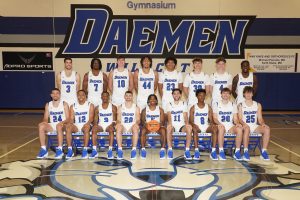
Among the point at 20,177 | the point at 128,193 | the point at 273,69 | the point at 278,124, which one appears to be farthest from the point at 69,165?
the point at 273,69

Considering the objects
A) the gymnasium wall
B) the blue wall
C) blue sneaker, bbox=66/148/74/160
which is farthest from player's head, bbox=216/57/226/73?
the blue wall

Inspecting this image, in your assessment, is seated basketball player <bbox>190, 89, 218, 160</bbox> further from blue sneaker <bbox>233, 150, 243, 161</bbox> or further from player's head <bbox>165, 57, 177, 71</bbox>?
player's head <bbox>165, 57, 177, 71</bbox>

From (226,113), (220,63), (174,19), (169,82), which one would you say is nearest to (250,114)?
(226,113)

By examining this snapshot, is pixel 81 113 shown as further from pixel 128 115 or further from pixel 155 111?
pixel 155 111

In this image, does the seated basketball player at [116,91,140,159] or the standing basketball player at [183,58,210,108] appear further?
the standing basketball player at [183,58,210,108]

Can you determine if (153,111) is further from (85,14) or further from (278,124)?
(85,14)

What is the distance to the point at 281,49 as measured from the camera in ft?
30.6

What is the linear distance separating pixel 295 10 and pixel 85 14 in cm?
571

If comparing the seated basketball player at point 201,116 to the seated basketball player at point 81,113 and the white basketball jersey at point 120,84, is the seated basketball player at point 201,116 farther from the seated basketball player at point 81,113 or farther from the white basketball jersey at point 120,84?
the seated basketball player at point 81,113

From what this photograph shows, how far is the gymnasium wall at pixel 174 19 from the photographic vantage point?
9.15m

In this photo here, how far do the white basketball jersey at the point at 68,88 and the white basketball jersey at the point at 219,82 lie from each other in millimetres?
2346

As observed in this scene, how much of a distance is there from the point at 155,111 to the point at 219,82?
123 cm

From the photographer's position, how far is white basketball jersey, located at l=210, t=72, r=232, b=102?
559 centimetres

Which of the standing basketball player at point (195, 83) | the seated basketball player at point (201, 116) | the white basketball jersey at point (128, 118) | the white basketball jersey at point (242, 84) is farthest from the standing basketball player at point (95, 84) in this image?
the white basketball jersey at point (242, 84)
